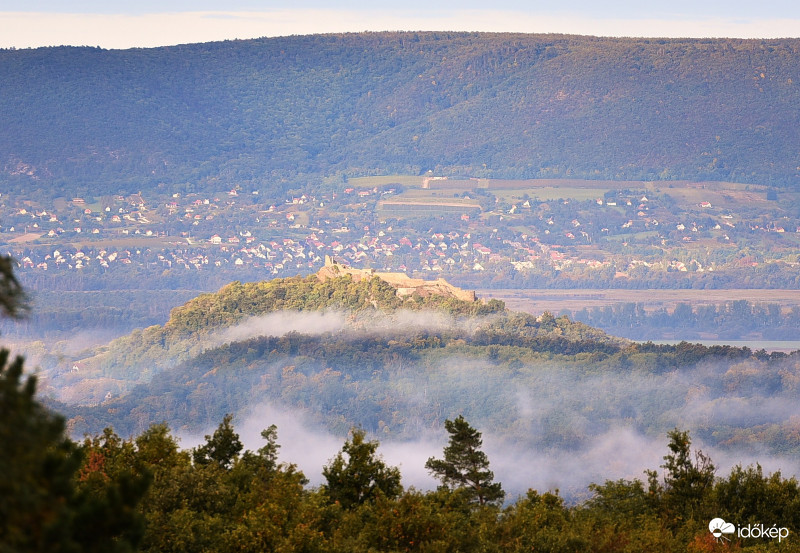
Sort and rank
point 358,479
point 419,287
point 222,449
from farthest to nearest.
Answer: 1. point 419,287
2. point 222,449
3. point 358,479

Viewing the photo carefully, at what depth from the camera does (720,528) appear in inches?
1821

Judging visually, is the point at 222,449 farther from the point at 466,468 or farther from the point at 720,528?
the point at 720,528

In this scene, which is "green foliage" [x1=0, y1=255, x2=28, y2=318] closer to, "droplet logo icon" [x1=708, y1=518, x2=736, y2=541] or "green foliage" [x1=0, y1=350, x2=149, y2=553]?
"green foliage" [x1=0, y1=350, x2=149, y2=553]

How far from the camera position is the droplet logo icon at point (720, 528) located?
45.5 metres

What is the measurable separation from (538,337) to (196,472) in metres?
159

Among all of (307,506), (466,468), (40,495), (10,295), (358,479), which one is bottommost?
(40,495)

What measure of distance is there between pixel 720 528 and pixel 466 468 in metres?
13.6

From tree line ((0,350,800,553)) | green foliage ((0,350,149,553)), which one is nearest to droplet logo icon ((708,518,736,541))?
tree line ((0,350,800,553))

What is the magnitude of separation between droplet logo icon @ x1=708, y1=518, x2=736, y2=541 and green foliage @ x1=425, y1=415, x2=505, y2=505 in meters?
10.5

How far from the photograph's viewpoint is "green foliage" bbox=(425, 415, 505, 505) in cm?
5585

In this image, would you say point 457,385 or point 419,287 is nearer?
point 457,385

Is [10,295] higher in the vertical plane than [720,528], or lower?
lower

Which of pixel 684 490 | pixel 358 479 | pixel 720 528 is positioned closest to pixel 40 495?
pixel 358 479

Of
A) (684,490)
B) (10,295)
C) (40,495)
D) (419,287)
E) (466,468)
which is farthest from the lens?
(419,287)
